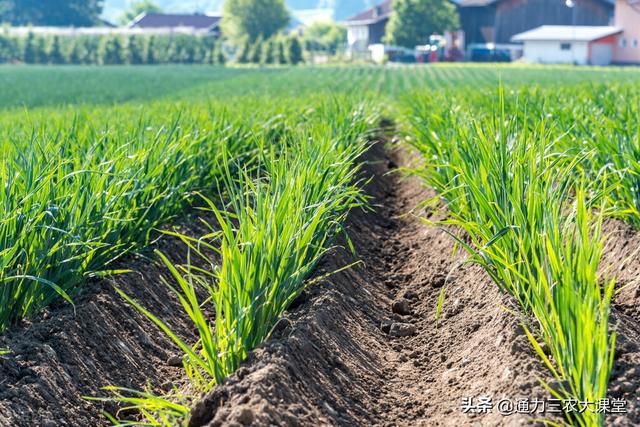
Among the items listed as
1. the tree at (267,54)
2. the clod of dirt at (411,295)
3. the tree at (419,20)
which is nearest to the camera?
the clod of dirt at (411,295)

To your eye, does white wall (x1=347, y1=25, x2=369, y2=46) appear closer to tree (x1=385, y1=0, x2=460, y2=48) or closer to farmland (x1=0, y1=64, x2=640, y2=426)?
tree (x1=385, y1=0, x2=460, y2=48)

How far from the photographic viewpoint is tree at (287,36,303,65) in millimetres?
61719

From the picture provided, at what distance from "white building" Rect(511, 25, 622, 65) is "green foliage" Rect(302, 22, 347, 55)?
1464 cm

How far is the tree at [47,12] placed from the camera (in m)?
92.1

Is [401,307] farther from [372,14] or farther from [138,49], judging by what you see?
[372,14]

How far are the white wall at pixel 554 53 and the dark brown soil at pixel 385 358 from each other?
57048 millimetres

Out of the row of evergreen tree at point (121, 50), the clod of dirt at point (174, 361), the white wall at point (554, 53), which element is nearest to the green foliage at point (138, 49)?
the row of evergreen tree at point (121, 50)

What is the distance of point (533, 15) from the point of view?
72.2 m

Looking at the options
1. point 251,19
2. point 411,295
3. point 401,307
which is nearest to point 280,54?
point 251,19

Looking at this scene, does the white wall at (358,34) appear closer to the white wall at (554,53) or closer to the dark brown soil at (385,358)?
the white wall at (554,53)

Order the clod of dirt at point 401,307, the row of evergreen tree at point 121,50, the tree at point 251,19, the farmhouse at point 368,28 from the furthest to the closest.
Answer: the farmhouse at point 368,28 < the tree at point 251,19 < the row of evergreen tree at point 121,50 < the clod of dirt at point 401,307

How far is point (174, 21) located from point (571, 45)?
180ft

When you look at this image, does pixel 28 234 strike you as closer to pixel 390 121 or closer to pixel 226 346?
pixel 226 346

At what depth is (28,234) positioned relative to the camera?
12.9 ft
